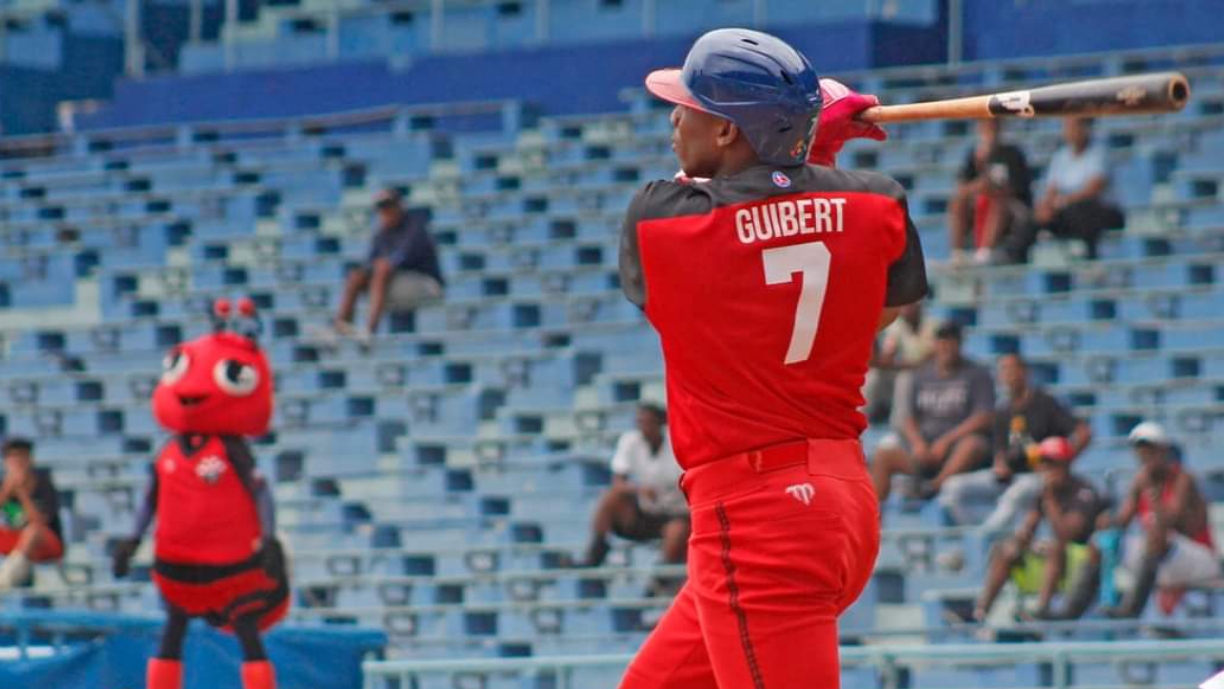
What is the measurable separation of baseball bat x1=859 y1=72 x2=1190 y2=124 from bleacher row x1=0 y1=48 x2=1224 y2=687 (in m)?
5.57

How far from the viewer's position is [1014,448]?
1127 centimetres

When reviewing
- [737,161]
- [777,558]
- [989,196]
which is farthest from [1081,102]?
[989,196]

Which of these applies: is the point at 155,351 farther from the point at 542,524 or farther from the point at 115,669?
the point at 115,669

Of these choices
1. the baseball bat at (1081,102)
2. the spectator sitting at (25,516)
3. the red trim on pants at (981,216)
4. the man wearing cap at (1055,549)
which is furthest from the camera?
the spectator sitting at (25,516)

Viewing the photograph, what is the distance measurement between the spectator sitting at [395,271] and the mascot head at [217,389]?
15.5 ft

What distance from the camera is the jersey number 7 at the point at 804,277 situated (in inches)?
175

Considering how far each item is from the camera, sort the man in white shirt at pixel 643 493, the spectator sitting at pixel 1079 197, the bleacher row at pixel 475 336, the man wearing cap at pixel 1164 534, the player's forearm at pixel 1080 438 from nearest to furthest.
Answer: the man wearing cap at pixel 1164 534 < the player's forearm at pixel 1080 438 < the man in white shirt at pixel 643 493 < the bleacher row at pixel 475 336 < the spectator sitting at pixel 1079 197

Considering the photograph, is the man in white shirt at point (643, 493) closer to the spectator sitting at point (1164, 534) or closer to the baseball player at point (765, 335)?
the spectator sitting at point (1164, 534)

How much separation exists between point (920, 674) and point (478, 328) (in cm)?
493

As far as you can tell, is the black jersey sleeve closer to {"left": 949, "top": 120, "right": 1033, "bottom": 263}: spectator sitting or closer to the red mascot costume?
the red mascot costume

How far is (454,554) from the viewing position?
1302 cm

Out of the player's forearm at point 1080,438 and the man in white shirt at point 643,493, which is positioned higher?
the player's forearm at point 1080,438

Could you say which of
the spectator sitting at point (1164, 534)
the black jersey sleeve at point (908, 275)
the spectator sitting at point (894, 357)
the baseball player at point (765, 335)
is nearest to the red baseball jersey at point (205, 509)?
the spectator sitting at point (1164, 534)

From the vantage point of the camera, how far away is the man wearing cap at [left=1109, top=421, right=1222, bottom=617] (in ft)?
33.9
